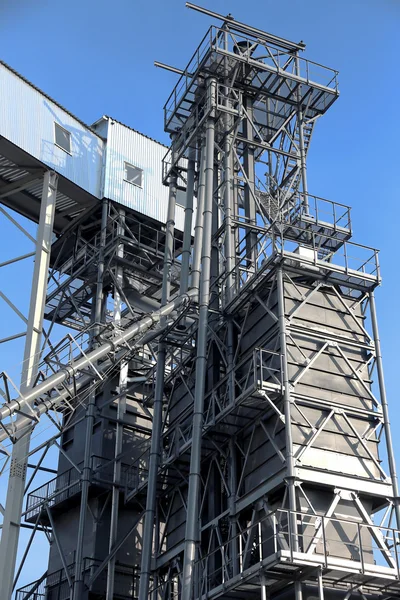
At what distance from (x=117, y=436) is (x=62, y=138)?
14095mm

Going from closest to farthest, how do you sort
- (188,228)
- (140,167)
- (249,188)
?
1. (249,188)
2. (188,228)
3. (140,167)

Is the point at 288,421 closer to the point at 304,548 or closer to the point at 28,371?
the point at 304,548

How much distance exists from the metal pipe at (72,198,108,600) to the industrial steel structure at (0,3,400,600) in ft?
0.29

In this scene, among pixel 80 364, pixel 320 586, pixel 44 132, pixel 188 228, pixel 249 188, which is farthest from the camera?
pixel 44 132

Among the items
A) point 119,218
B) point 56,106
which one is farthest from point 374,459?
point 56,106

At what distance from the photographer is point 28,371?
34.7 m

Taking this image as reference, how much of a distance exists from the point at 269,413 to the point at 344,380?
273 centimetres

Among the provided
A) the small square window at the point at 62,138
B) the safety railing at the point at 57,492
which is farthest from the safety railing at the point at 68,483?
the small square window at the point at 62,138

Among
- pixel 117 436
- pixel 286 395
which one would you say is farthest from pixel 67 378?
pixel 286 395

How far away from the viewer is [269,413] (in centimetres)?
2648

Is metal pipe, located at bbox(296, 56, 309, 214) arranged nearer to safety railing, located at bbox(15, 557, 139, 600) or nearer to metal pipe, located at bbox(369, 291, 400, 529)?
metal pipe, located at bbox(369, 291, 400, 529)

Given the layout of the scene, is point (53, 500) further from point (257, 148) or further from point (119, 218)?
point (257, 148)

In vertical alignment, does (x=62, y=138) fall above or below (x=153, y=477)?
above

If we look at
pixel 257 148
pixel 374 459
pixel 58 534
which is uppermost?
pixel 257 148
